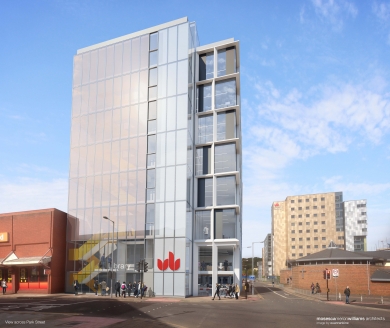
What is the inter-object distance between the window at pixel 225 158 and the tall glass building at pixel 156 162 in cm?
14

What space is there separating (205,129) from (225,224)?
13.5 m

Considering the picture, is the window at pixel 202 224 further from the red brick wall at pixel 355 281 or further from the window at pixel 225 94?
the red brick wall at pixel 355 281

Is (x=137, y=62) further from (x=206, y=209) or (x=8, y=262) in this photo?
(x=8, y=262)

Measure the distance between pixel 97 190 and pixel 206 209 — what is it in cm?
1469

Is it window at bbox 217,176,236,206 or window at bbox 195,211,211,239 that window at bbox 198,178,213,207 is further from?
window at bbox 195,211,211,239

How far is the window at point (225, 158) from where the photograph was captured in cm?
5562

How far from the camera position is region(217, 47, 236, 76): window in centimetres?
5912

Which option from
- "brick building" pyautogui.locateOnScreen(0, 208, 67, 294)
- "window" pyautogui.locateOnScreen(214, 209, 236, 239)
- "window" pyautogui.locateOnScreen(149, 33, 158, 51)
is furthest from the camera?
"window" pyautogui.locateOnScreen(149, 33, 158, 51)

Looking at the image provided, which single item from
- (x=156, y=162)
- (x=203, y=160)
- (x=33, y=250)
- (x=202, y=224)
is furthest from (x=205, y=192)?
(x=33, y=250)

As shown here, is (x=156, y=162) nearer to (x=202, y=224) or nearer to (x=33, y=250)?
(x=202, y=224)

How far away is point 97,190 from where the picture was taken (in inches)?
2205

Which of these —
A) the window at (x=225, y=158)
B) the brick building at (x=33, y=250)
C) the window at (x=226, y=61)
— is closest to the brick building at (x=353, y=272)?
the window at (x=225, y=158)

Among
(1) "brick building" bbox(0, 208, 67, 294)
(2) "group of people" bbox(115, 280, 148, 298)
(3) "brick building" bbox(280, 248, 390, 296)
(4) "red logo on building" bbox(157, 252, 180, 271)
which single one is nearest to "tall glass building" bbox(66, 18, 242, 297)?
(4) "red logo on building" bbox(157, 252, 180, 271)

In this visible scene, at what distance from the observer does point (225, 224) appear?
53562 mm
